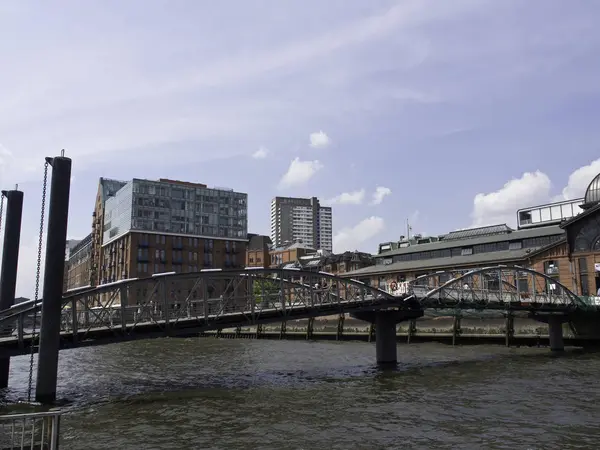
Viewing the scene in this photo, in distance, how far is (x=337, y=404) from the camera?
2555cm

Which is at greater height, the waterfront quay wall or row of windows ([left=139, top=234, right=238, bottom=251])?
row of windows ([left=139, top=234, right=238, bottom=251])

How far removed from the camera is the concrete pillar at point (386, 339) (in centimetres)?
4212

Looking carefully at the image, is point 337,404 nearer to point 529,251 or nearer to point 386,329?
point 386,329

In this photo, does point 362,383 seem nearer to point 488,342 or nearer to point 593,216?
point 488,342

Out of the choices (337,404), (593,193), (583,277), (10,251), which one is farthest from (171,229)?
(337,404)

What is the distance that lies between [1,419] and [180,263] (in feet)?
418

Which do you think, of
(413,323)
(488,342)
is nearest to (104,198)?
(413,323)

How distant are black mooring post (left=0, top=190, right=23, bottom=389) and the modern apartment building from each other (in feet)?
315

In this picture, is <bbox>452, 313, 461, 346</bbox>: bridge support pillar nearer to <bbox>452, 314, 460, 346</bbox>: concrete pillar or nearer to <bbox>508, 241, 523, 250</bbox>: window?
<bbox>452, 314, 460, 346</bbox>: concrete pillar

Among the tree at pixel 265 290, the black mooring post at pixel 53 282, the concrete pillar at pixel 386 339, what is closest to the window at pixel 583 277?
the concrete pillar at pixel 386 339

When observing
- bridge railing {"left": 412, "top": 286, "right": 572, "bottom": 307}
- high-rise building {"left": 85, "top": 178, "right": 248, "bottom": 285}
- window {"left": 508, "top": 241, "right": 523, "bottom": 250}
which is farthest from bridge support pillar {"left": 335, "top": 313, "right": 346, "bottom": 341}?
high-rise building {"left": 85, "top": 178, "right": 248, "bottom": 285}

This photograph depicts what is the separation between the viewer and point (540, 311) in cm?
5228

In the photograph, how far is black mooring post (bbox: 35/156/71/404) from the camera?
84.8 feet

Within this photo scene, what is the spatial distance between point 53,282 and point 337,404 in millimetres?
14461
